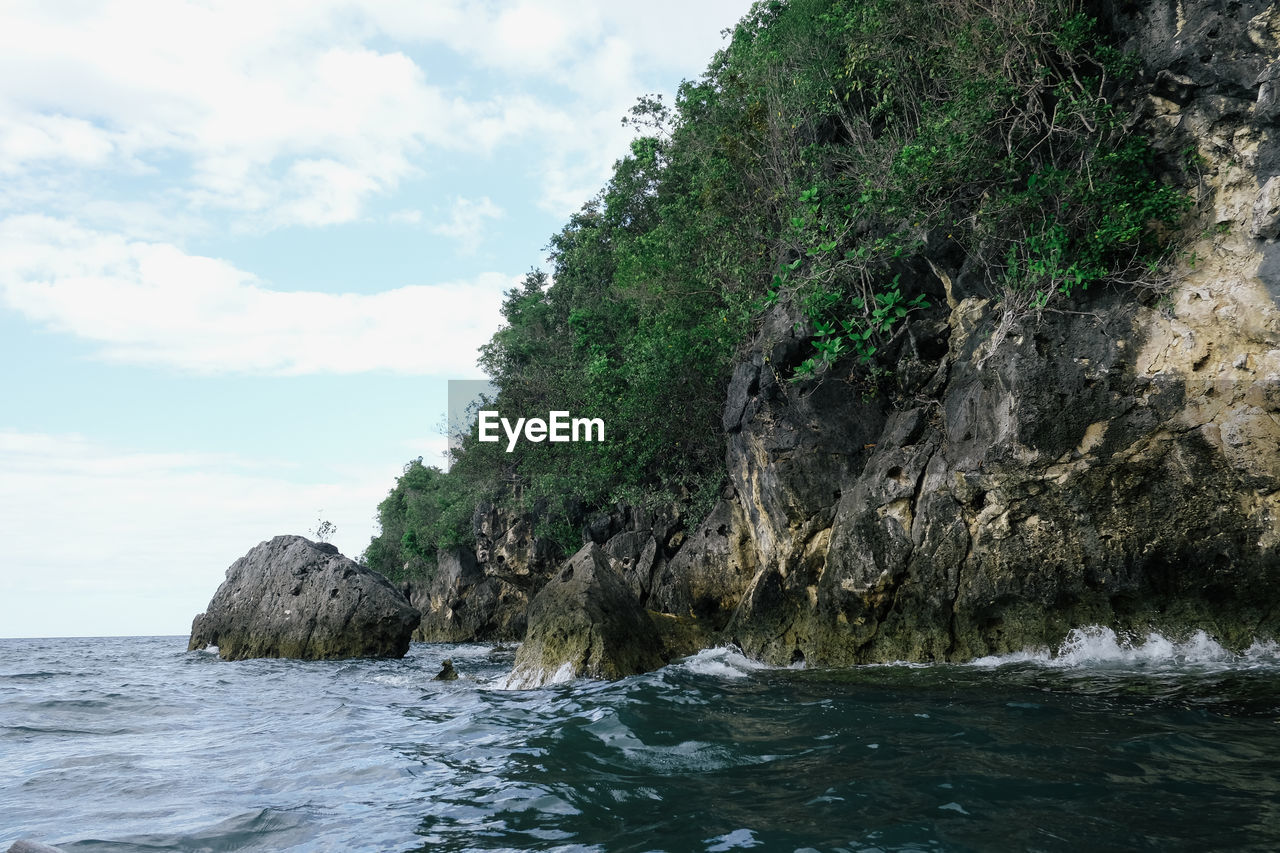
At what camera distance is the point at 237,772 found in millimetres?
6891

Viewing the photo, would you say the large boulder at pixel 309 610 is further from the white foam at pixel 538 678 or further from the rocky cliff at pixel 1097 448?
the rocky cliff at pixel 1097 448

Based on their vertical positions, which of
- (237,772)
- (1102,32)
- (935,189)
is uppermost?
(1102,32)

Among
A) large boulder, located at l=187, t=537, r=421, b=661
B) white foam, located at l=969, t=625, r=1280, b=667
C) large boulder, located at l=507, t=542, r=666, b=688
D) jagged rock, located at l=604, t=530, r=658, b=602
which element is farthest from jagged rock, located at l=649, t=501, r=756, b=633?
large boulder, located at l=187, t=537, r=421, b=661

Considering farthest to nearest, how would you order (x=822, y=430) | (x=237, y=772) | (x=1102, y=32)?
(x=822, y=430) < (x=1102, y=32) < (x=237, y=772)

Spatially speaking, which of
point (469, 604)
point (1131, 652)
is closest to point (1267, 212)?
point (1131, 652)

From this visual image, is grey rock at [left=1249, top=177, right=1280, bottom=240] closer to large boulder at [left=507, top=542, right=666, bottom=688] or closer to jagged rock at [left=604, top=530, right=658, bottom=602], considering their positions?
large boulder at [left=507, top=542, right=666, bottom=688]

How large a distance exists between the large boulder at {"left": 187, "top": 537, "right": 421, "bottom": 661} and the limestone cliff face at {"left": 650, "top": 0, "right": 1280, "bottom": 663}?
1280cm

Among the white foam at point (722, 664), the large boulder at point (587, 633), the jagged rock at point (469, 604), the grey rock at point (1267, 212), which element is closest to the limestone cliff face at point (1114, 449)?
the grey rock at point (1267, 212)

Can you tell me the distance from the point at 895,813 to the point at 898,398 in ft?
31.3

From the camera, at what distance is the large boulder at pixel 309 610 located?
21359 mm

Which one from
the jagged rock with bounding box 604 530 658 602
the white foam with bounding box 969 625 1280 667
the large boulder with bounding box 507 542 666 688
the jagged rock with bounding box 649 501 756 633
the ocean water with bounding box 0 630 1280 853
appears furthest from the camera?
Answer: the jagged rock with bounding box 604 530 658 602

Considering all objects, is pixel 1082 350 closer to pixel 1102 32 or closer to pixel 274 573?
Answer: pixel 1102 32

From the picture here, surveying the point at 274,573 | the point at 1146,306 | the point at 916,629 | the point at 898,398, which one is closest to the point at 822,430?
the point at 898,398

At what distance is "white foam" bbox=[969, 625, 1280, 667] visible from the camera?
8.42 m
